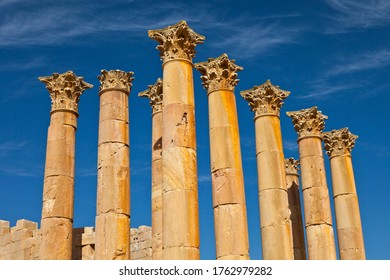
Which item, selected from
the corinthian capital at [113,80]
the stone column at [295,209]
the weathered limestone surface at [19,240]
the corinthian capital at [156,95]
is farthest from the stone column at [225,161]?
the weathered limestone surface at [19,240]

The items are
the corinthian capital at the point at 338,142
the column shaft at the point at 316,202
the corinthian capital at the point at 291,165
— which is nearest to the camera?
the column shaft at the point at 316,202

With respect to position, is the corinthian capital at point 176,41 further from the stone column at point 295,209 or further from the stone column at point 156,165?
the stone column at point 295,209

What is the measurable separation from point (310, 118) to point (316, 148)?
1.80 m

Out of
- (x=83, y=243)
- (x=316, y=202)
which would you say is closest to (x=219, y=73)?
(x=316, y=202)

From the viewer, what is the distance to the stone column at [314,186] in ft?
98.5

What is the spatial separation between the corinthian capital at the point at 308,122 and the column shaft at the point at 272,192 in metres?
3.82

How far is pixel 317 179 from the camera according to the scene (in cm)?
3142

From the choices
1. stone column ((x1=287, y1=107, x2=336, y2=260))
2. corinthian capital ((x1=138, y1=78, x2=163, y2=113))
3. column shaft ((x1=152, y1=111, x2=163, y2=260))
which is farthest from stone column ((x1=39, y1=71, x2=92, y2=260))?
stone column ((x1=287, y1=107, x2=336, y2=260))

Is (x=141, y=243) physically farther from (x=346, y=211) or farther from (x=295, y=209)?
(x=346, y=211)

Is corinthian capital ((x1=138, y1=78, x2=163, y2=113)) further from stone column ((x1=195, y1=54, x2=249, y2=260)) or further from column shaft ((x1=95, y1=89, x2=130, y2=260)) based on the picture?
stone column ((x1=195, y1=54, x2=249, y2=260))

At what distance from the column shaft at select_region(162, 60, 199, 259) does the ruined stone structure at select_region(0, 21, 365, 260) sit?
0.12ft
